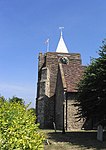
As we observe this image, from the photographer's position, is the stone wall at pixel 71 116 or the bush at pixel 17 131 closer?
the bush at pixel 17 131

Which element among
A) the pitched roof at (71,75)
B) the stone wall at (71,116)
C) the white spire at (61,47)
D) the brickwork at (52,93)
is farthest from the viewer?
the white spire at (61,47)

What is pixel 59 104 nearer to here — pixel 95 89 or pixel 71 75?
pixel 71 75

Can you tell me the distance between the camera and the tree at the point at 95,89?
67.2ft

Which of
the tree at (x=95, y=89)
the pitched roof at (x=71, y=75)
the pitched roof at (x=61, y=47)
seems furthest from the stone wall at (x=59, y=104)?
the pitched roof at (x=61, y=47)

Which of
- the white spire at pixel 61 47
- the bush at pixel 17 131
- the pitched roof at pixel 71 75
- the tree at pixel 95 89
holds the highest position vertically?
the white spire at pixel 61 47

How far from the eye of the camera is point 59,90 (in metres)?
37.9

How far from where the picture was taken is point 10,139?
6.66m

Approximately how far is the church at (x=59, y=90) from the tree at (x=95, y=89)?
405 inches

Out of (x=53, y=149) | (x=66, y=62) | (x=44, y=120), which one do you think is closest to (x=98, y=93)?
(x=53, y=149)

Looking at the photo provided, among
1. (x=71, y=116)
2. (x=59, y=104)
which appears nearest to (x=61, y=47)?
(x=59, y=104)

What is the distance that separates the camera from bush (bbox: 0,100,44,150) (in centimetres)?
668

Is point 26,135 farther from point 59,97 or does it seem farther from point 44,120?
point 44,120

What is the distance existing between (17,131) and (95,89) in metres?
14.4

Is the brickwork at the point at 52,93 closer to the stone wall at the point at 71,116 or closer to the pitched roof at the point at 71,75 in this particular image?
the stone wall at the point at 71,116
